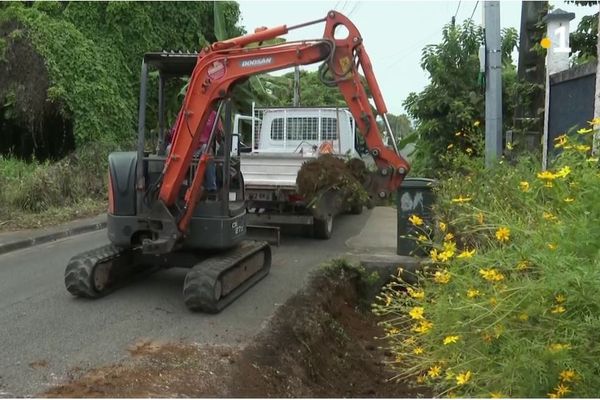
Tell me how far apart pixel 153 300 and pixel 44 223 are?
6280 mm

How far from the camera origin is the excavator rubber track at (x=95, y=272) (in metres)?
6.65

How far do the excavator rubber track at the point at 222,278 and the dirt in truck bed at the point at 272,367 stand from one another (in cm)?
64

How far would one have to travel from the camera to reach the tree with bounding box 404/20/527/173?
12852 mm

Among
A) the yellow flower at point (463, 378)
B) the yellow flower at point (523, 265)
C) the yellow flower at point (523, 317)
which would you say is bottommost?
the yellow flower at point (463, 378)

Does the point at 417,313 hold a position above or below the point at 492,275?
below

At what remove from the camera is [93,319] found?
6.15 metres

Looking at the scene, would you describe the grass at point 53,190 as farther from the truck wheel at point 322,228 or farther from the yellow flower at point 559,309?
the yellow flower at point 559,309

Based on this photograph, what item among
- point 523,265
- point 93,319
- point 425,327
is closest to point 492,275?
point 523,265

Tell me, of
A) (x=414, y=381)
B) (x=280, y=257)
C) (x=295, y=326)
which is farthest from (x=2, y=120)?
(x=414, y=381)

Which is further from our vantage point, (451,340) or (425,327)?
(425,327)

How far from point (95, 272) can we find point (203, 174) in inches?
62.7

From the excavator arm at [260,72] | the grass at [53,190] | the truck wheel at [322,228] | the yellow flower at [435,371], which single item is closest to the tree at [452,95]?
the truck wheel at [322,228]

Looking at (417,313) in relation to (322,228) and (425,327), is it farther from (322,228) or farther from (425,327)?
(322,228)

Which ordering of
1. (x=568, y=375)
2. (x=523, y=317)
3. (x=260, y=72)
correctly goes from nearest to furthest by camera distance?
1. (x=568, y=375)
2. (x=523, y=317)
3. (x=260, y=72)
